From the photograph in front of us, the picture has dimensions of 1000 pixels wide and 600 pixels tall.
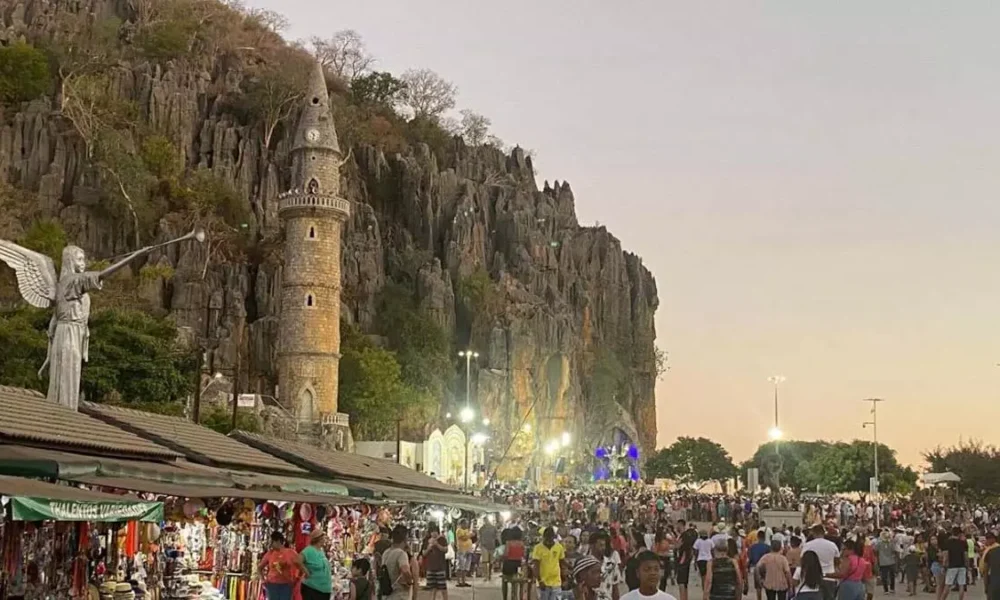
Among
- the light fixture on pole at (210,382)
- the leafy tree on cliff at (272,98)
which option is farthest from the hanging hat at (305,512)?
the leafy tree on cliff at (272,98)

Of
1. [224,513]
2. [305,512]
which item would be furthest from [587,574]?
[305,512]

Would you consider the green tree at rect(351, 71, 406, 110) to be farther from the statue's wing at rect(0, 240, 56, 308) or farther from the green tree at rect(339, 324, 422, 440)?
the statue's wing at rect(0, 240, 56, 308)

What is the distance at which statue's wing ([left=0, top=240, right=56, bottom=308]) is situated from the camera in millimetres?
17750

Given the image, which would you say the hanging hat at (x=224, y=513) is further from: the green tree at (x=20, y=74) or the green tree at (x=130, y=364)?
the green tree at (x=20, y=74)

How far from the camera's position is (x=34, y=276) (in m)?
18.0

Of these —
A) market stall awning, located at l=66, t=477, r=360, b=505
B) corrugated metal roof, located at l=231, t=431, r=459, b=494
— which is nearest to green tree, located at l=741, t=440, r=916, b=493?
corrugated metal roof, located at l=231, t=431, r=459, b=494

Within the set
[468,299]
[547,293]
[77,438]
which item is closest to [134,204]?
[468,299]

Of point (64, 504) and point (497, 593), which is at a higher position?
point (64, 504)

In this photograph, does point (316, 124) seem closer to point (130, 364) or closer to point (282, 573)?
point (130, 364)

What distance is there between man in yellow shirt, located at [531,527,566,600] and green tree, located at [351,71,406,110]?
7696 centimetres

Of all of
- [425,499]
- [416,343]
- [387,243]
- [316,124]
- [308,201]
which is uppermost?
[316,124]

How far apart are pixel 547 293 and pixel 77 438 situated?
71665 millimetres

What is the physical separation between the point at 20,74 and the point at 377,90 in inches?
1250

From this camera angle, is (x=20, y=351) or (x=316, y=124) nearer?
(x=20, y=351)
